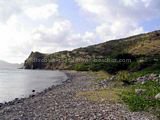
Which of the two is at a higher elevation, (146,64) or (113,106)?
(146,64)

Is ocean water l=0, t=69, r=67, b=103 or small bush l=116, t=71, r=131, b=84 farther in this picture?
ocean water l=0, t=69, r=67, b=103

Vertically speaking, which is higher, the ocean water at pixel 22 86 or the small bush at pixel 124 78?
the small bush at pixel 124 78

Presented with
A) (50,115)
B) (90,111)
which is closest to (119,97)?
(90,111)

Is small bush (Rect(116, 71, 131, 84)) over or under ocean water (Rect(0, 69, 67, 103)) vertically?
over

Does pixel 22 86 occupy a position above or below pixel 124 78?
below

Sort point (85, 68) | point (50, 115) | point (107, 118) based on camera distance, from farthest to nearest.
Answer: point (85, 68) → point (50, 115) → point (107, 118)

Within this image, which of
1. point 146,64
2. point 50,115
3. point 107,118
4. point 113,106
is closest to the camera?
point 107,118

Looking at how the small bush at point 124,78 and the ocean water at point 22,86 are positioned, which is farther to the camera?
the ocean water at point 22,86

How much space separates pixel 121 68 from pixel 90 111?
70.4m

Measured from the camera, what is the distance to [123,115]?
25.8 meters

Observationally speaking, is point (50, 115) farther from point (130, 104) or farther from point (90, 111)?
point (130, 104)

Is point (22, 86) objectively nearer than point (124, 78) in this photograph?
No

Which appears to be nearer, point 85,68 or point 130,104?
point 130,104

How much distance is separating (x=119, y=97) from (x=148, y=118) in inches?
475
